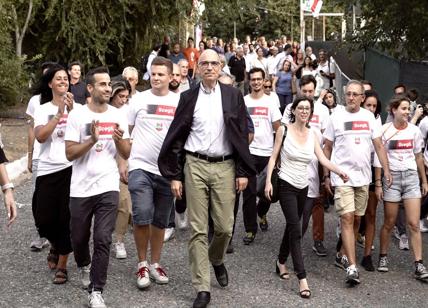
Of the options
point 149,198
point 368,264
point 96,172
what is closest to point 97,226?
point 96,172

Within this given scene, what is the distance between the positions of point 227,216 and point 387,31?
6.39 m

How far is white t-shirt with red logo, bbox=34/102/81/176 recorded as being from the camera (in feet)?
21.9

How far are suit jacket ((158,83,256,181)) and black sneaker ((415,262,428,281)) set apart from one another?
203 centimetres

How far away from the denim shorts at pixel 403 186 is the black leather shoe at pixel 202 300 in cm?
231

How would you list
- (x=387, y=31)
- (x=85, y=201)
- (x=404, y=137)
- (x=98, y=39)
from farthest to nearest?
(x=98, y=39) → (x=387, y=31) → (x=404, y=137) → (x=85, y=201)

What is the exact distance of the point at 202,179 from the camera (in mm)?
6152

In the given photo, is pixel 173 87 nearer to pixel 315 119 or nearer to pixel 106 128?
pixel 315 119

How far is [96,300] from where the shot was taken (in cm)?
582

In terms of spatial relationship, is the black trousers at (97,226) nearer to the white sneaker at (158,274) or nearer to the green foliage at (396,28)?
the white sneaker at (158,274)

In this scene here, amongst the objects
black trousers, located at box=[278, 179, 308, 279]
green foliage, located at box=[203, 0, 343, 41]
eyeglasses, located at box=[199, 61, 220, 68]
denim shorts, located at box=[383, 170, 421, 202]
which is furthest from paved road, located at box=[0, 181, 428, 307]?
green foliage, located at box=[203, 0, 343, 41]

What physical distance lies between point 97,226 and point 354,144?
2655 millimetres

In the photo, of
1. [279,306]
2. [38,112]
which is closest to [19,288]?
[38,112]

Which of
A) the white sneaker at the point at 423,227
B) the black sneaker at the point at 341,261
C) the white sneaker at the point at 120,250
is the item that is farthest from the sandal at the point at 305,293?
the white sneaker at the point at 423,227

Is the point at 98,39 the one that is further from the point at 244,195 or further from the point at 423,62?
the point at 244,195
